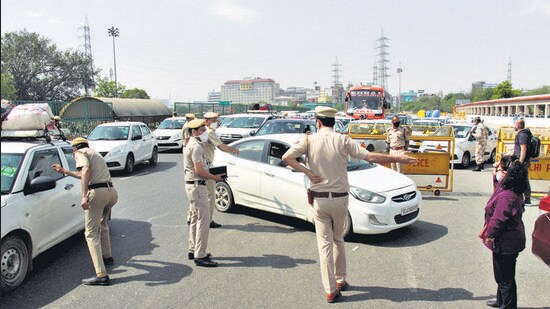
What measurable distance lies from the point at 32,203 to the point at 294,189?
3598mm

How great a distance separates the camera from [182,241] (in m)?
6.39

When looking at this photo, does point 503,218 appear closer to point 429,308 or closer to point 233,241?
point 429,308

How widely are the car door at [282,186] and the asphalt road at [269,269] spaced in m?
0.36

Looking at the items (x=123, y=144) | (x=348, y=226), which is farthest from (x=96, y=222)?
(x=123, y=144)

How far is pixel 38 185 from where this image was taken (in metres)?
4.92

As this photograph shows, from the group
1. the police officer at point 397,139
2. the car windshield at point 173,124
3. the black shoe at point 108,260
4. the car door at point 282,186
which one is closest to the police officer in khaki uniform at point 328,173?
the car door at point 282,186

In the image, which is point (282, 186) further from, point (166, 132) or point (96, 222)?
point (166, 132)

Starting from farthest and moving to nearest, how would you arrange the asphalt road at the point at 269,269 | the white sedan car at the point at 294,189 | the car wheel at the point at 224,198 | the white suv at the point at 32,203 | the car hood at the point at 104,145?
the car hood at the point at 104,145, the car wheel at the point at 224,198, the white sedan car at the point at 294,189, the white suv at the point at 32,203, the asphalt road at the point at 269,269

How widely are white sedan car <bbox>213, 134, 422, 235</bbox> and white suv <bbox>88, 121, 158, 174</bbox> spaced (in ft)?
17.9

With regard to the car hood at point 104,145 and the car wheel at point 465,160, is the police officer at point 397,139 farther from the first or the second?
the car hood at point 104,145

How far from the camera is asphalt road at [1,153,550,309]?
4.44 m

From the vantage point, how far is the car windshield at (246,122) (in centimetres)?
2036

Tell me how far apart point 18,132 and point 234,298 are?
142 inches

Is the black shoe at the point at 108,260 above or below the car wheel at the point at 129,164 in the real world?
below
